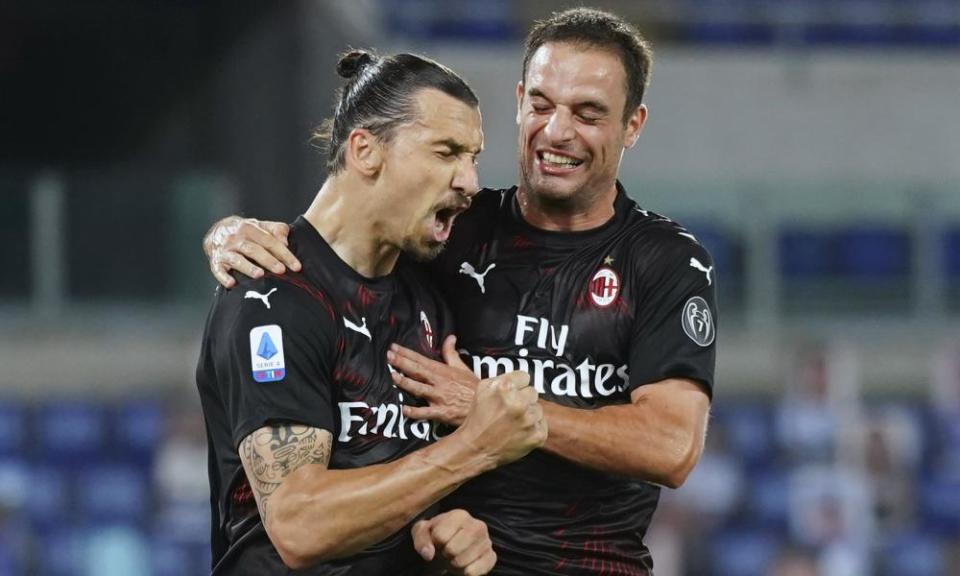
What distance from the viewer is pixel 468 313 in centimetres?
383

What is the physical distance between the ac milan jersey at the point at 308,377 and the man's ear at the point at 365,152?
0.58 ft

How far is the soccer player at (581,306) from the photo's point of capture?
12.0 ft

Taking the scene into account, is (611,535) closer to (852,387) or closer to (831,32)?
(852,387)

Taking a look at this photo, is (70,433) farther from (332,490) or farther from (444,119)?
(332,490)

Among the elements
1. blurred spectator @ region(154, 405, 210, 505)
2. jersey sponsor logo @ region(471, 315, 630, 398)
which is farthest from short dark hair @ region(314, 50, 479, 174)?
blurred spectator @ region(154, 405, 210, 505)

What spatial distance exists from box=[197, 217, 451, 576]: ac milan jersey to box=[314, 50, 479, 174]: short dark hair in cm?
24

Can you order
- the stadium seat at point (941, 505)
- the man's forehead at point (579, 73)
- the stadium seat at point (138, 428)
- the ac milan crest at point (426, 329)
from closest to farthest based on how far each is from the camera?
the ac milan crest at point (426, 329), the man's forehead at point (579, 73), the stadium seat at point (138, 428), the stadium seat at point (941, 505)

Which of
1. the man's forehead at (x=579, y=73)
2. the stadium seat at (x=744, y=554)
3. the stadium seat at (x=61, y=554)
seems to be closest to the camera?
the man's forehead at (x=579, y=73)

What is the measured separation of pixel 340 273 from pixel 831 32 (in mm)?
12932

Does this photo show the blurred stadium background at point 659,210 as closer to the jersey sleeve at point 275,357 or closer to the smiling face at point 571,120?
the smiling face at point 571,120

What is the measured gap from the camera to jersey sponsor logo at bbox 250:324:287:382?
327 cm

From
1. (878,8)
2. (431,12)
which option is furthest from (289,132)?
(878,8)

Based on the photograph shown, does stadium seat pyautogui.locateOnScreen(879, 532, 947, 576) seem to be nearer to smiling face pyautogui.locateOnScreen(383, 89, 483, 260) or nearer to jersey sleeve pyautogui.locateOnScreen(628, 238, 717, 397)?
jersey sleeve pyautogui.locateOnScreen(628, 238, 717, 397)

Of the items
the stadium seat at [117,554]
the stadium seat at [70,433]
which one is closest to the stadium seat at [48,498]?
the stadium seat at [70,433]
